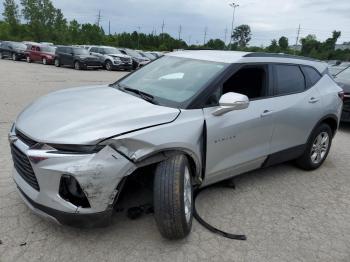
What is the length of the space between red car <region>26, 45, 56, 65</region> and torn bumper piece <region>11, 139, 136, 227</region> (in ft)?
84.8

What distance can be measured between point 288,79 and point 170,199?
103 inches

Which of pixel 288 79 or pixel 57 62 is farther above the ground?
pixel 288 79

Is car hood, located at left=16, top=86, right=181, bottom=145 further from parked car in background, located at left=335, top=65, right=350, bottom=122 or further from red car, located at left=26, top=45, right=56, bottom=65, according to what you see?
red car, located at left=26, top=45, right=56, bottom=65

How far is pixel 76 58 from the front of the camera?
24391 millimetres

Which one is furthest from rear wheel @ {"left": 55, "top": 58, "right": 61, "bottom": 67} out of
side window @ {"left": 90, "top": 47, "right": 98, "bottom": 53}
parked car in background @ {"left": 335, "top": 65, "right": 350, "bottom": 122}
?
parked car in background @ {"left": 335, "top": 65, "right": 350, "bottom": 122}

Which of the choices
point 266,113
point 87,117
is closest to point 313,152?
point 266,113

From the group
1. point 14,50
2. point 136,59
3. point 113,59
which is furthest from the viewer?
point 14,50

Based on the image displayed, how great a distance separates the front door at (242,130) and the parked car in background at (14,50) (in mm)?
29968

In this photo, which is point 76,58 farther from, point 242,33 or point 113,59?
point 242,33

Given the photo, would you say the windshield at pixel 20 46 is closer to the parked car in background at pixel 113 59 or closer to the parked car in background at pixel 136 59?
the parked car in background at pixel 113 59

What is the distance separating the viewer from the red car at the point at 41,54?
27172mm

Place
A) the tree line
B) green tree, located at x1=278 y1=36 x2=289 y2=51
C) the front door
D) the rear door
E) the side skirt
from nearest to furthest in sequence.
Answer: the front door < the rear door < the side skirt < the tree line < green tree, located at x1=278 y1=36 x2=289 y2=51

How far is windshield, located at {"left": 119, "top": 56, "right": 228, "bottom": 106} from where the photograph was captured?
373cm

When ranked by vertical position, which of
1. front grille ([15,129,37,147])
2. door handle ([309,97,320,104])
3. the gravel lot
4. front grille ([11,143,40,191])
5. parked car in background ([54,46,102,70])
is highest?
door handle ([309,97,320,104])
